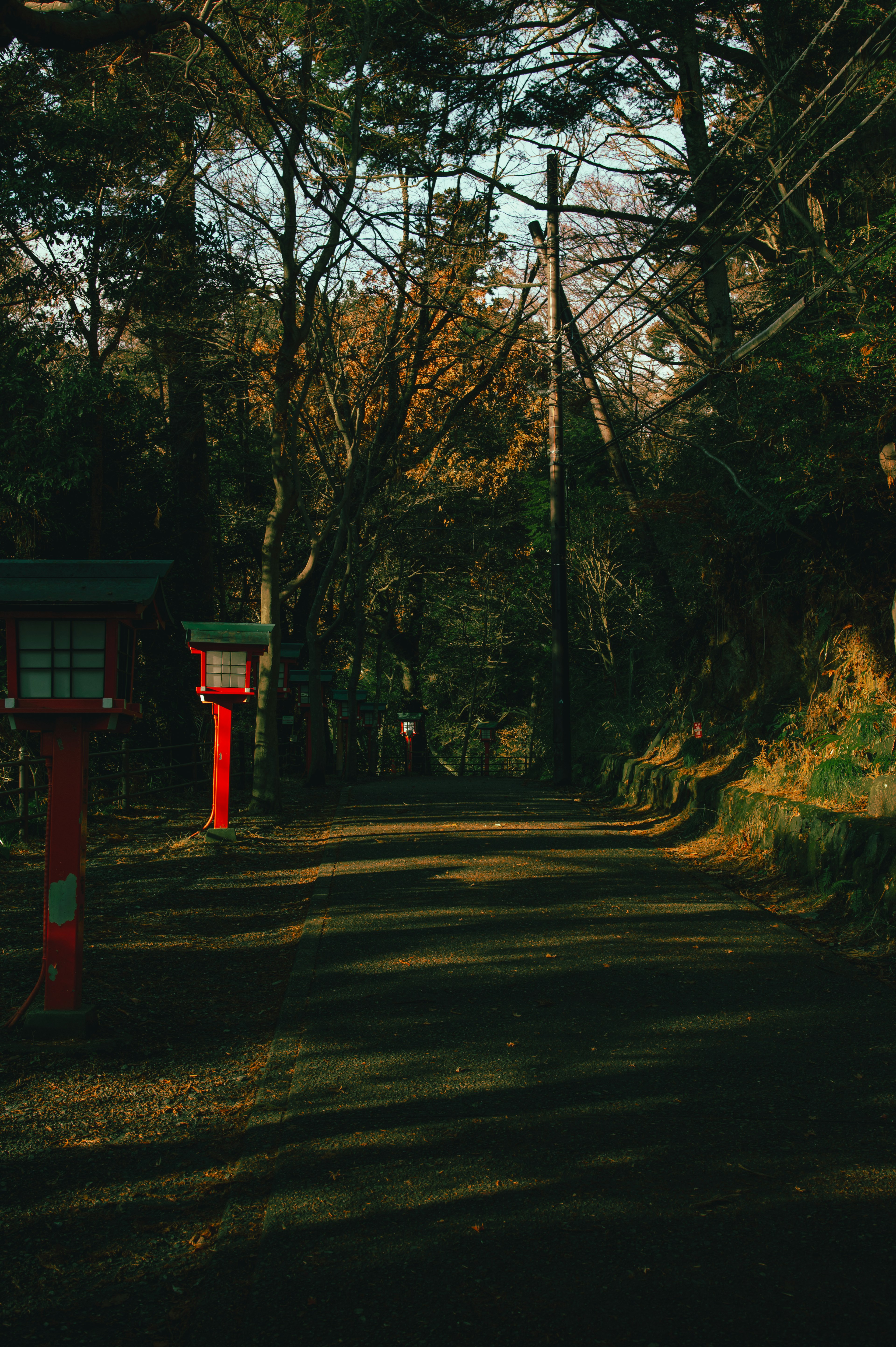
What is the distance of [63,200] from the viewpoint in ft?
52.1

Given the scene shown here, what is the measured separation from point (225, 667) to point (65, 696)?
24.3ft

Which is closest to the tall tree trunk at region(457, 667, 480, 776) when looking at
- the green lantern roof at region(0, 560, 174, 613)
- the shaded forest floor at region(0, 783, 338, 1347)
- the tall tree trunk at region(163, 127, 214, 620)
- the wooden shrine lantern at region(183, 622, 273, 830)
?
the tall tree trunk at region(163, 127, 214, 620)

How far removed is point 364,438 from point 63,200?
10.9 m

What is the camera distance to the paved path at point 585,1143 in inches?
127

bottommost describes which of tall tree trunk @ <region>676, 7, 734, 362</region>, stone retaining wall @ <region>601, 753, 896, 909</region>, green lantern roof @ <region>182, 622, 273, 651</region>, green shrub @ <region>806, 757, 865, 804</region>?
stone retaining wall @ <region>601, 753, 896, 909</region>

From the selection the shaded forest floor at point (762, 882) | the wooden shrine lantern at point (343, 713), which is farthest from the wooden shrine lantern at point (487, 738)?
the shaded forest floor at point (762, 882)

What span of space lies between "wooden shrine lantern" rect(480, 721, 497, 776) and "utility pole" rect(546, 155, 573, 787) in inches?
636

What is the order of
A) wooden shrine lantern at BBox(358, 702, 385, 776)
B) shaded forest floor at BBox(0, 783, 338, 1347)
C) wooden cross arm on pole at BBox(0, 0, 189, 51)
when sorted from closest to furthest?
shaded forest floor at BBox(0, 783, 338, 1347), wooden cross arm on pole at BBox(0, 0, 189, 51), wooden shrine lantern at BBox(358, 702, 385, 776)

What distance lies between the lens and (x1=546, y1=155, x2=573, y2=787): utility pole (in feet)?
67.2

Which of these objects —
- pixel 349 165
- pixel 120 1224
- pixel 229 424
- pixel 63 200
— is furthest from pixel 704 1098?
pixel 229 424

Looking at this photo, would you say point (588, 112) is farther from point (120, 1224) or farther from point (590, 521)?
point (120, 1224)

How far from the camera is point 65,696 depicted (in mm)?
5625

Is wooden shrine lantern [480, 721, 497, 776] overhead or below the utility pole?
below

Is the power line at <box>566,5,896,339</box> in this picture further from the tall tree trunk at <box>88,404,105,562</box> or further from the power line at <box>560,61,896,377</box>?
the tall tree trunk at <box>88,404,105,562</box>
